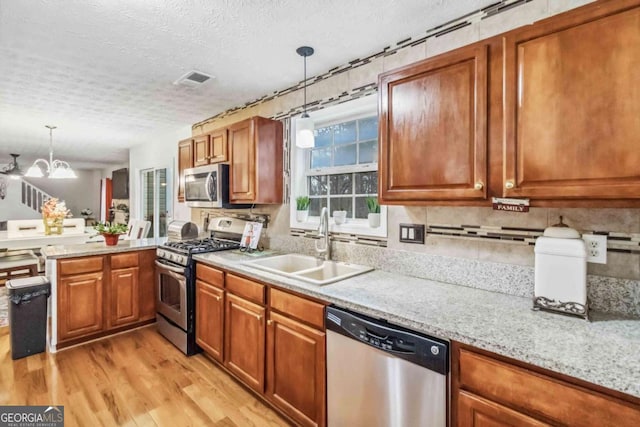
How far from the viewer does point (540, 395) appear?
100 cm

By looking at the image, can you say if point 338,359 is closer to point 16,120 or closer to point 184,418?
point 184,418

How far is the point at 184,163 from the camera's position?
11.9 feet

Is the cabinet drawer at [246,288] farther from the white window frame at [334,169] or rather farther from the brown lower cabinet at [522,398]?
the brown lower cabinet at [522,398]

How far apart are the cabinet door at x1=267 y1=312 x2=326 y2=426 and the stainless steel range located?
3.42 ft

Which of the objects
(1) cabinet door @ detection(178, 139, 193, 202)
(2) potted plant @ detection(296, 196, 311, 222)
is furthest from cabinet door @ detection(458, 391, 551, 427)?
(1) cabinet door @ detection(178, 139, 193, 202)

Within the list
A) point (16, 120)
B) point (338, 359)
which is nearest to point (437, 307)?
point (338, 359)

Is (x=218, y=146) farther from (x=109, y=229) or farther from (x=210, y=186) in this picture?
(x=109, y=229)

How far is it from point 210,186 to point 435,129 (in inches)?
84.3

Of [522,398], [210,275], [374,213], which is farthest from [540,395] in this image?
[210,275]

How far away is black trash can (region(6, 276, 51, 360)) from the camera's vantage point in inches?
105

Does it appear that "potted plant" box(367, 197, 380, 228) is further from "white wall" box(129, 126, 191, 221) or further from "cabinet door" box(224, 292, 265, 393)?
"white wall" box(129, 126, 191, 221)

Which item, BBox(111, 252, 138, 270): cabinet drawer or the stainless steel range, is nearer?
the stainless steel range

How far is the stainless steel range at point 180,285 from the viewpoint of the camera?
106 inches

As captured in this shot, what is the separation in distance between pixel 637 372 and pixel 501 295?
0.71m
